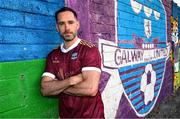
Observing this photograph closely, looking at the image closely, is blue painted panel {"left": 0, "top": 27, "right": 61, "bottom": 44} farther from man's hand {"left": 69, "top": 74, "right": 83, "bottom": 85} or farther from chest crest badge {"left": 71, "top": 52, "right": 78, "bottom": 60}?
man's hand {"left": 69, "top": 74, "right": 83, "bottom": 85}

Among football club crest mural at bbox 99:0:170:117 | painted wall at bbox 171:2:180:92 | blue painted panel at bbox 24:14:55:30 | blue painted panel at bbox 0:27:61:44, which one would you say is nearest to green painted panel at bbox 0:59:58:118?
blue painted panel at bbox 0:27:61:44

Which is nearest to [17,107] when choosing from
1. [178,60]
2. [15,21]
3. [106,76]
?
[15,21]

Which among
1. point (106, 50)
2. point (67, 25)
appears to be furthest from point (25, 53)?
point (106, 50)

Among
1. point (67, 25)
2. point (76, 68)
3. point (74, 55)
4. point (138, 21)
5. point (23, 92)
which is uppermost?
point (138, 21)

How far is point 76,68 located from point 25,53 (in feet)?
1.94

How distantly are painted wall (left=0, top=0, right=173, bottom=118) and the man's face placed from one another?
1.16 feet

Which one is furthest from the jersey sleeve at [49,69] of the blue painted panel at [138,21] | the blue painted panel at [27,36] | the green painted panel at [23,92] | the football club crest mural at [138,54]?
the blue painted panel at [138,21]

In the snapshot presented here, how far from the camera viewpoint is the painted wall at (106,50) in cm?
384

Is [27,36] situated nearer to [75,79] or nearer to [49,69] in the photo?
[49,69]

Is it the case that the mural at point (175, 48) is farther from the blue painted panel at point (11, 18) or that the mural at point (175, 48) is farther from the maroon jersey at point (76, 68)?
the blue painted panel at point (11, 18)

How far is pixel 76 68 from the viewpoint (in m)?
3.99

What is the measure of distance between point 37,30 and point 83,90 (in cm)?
94

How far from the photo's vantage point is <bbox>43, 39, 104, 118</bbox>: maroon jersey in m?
3.93

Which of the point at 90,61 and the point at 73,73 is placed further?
the point at 73,73
